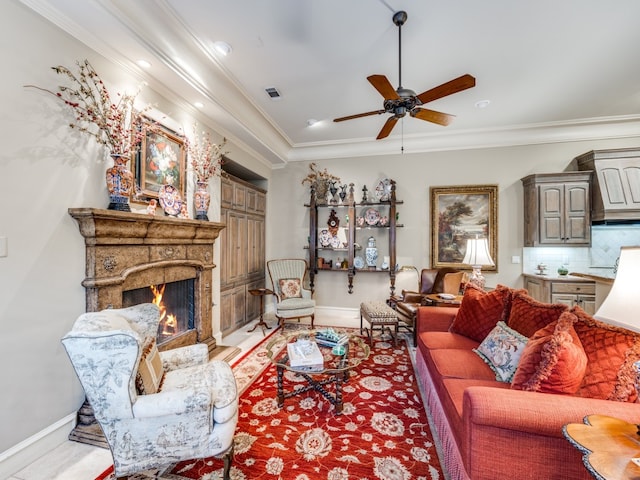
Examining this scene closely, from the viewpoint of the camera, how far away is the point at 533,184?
13.8 ft

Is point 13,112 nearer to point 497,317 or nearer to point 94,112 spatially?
point 94,112

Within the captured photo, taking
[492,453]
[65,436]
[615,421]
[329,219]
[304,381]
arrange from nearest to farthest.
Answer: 1. [615,421]
2. [492,453]
3. [65,436]
4. [304,381]
5. [329,219]

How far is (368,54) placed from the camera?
2719 mm

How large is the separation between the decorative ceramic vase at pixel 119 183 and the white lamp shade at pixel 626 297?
3.10m

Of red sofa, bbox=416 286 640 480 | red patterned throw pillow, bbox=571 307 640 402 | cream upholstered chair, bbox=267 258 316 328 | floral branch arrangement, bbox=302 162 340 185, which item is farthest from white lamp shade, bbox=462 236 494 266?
floral branch arrangement, bbox=302 162 340 185

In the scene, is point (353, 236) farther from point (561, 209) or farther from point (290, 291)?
point (561, 209)

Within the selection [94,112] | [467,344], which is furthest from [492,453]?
[94,112]

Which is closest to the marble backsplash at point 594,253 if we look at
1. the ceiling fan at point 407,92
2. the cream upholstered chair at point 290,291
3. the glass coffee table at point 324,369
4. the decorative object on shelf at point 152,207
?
the ceiling fan at point 407,92

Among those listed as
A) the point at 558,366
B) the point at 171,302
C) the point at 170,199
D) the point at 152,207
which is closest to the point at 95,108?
the point at 152,207

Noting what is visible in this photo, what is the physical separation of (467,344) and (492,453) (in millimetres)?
1260

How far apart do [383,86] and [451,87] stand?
0.52 metres

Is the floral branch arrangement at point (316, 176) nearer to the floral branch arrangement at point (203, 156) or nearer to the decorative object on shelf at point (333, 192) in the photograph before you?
the decorative object on shelf at point (333, 192)

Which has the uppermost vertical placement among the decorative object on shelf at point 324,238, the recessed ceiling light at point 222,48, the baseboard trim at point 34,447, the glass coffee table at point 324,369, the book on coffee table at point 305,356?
the recessed ceiling light at point 222,48

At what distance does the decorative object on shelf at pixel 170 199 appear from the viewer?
2.76 m
